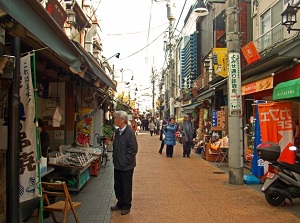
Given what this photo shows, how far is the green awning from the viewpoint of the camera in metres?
7.17

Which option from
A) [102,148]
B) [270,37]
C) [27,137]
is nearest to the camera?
[27,137]

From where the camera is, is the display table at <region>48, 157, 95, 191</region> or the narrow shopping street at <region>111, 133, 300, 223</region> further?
the display table at <region>48, 157, 95, 191</region>

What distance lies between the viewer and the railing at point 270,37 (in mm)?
11165

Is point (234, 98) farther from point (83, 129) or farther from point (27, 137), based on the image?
point (27, 137)

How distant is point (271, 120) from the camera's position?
817 centimetres

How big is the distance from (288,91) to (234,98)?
6.21 ft

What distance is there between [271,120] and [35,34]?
→ 20.3 feet

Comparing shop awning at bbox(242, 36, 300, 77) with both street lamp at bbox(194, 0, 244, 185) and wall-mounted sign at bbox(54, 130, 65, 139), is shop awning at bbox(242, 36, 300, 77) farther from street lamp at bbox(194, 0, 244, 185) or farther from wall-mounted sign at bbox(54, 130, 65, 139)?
wall-mounted sign at bbox(54, 130, 65, 139)

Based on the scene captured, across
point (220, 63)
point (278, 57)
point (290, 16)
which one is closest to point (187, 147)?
point (220, 63)

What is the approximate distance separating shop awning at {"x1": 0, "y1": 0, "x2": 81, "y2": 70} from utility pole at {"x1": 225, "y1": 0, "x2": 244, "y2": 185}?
5360mm

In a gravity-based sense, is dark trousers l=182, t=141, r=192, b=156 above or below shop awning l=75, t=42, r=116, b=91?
below

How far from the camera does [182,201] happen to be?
298 inches

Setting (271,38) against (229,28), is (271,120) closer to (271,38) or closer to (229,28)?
(229,28)

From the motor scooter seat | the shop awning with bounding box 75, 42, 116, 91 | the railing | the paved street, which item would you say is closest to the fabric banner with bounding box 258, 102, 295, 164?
the motor scooter seat
